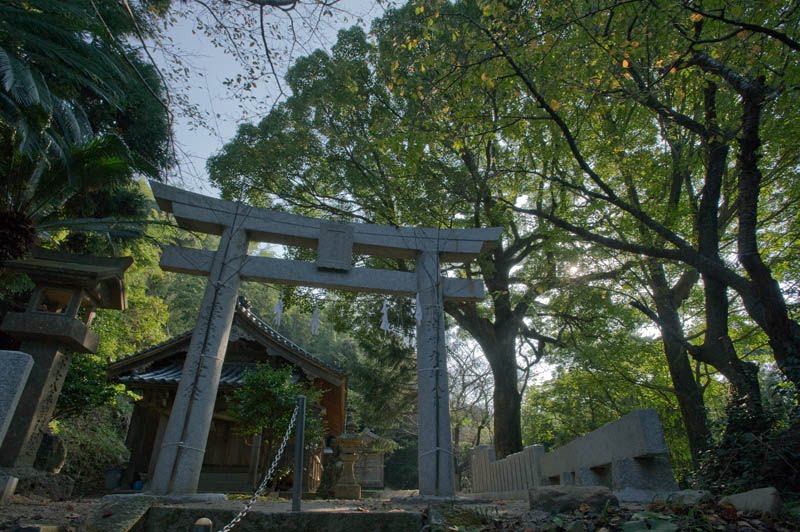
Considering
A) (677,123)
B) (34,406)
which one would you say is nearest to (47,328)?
(34,406)

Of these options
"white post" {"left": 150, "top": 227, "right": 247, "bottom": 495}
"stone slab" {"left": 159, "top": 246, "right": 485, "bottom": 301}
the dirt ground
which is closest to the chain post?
the dirt ground

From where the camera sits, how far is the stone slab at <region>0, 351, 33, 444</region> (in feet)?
10.7

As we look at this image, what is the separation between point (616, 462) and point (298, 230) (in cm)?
515

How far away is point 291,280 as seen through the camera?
665 centimetres

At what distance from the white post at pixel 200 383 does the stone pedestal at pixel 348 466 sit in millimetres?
6240

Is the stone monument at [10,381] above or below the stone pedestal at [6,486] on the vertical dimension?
above

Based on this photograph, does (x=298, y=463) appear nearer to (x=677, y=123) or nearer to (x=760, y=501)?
(x=760, y=501)

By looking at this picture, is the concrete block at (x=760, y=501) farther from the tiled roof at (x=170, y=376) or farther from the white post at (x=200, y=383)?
the tiled roof at (x=170, y=376)

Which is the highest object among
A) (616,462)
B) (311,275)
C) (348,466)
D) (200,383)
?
(311,275)

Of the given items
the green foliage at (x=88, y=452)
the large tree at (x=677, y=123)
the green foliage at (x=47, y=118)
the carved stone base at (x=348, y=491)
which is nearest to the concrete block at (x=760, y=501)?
the large tree at (x=677, y=123)

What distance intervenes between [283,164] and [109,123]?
6.62 m

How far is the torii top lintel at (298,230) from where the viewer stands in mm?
6438

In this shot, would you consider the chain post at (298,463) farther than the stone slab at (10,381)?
Yes

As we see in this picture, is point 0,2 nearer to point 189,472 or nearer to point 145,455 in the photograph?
point 189,472
